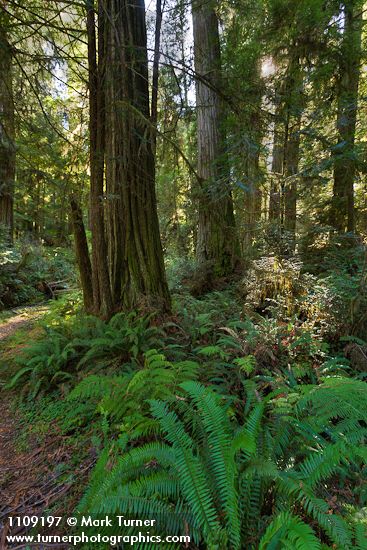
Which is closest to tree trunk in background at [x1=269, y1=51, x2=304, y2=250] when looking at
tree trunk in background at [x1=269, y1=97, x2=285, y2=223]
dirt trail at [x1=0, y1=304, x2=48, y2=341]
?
tree trunk in background at [x1=269, y1=97, x2=285, y2=223]

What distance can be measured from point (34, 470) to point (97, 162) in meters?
3.42

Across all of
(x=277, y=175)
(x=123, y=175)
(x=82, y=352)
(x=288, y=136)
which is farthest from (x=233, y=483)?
(x=288, y=136)

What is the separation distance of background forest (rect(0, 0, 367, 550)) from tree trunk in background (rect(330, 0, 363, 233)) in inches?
1.7

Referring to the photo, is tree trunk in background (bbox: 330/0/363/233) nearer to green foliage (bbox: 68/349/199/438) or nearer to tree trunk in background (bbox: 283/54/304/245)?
tree trunk in background (bbox: 283/54/304/245)

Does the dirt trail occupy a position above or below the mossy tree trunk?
below

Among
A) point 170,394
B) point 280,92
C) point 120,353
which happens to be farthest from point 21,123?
point 170,394

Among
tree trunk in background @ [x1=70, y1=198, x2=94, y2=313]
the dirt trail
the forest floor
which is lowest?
the forest floor

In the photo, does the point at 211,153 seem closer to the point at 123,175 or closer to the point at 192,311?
the point at 123,175

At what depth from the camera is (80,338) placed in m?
3.88

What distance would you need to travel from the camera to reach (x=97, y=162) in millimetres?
3963

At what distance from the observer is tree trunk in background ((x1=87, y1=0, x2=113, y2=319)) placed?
12.3 feet

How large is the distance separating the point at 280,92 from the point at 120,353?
4.63 metres

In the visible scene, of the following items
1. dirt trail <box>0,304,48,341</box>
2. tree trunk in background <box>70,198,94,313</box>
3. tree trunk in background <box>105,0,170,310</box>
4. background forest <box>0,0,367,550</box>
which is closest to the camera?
background forest <box>0,0,367,550</box>

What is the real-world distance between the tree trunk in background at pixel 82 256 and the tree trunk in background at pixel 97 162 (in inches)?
18.0
